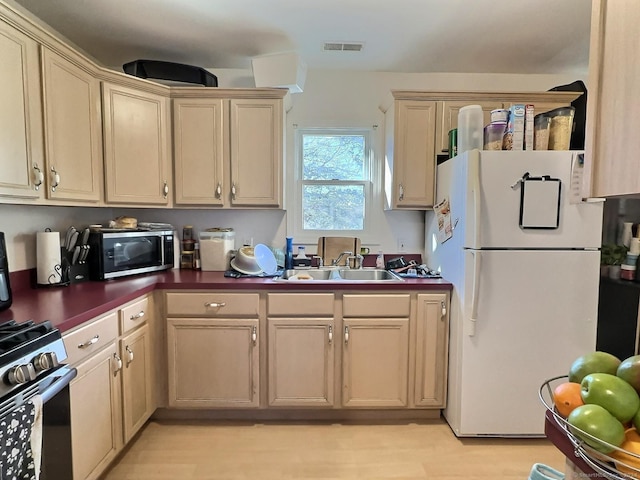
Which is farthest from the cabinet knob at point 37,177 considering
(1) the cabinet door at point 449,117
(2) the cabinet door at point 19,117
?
(1) the cabinet door at point 449,117

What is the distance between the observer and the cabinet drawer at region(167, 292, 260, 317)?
7.09ft

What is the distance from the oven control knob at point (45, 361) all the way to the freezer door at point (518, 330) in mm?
1915

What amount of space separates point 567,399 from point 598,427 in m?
0.10

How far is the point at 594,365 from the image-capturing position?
745 mm

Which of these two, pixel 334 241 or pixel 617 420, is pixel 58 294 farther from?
pixel 617 420

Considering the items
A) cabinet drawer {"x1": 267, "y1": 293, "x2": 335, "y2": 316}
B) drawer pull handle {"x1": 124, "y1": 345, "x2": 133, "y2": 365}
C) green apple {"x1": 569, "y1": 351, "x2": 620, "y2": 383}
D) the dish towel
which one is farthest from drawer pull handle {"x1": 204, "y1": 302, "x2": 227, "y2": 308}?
green apple {"x1": 569, "y1": 351, "x2": 620, "y2": 383}

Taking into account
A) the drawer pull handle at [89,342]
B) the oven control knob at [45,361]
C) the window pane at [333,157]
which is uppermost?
the window pane at [333,157]

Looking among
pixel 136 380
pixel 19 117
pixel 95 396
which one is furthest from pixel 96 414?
pixel 19 117

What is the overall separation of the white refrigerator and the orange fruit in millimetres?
1277

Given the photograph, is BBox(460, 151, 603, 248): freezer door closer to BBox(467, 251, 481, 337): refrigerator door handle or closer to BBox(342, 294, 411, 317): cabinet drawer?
BBox(467, 251, 481, 337): refrigerator door handle

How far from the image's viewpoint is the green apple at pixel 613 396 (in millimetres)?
625

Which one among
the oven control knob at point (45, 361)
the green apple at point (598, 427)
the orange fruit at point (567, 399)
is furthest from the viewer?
the oven control knob at point (45, 361)

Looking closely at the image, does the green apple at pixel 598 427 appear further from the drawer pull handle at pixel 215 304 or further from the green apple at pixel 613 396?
the drawer pull handle at pixel 215 304

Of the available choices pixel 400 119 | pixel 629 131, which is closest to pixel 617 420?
pixel 629 131
